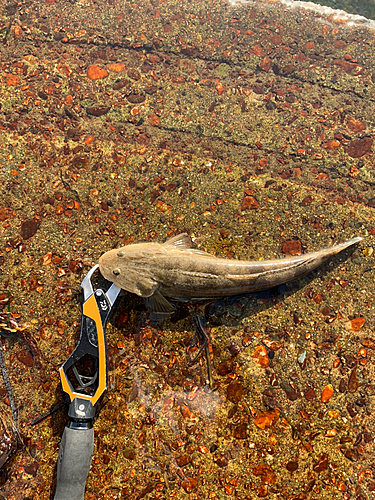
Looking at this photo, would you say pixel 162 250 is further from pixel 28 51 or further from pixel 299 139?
pixel 28 51

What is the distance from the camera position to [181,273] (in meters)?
4.38

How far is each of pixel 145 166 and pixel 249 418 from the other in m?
3.97

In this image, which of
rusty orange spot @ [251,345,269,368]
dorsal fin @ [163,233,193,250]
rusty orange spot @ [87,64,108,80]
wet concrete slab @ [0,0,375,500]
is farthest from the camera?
rusty orange spot @ [87,64,108,80]

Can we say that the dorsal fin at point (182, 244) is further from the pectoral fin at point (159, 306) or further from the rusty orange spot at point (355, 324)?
the rusty orange spot at point (355, 324)

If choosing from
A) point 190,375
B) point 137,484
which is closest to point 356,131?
point 190,375

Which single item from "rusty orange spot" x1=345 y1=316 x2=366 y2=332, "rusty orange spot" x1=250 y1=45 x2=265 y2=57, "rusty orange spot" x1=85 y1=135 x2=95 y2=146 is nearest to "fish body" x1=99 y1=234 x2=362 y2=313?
"rusty orange spot" x1=345 y1=316 x2=366 y2=332

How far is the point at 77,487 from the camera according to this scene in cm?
377

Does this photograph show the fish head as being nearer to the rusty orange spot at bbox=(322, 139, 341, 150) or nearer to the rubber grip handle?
the rubber grip handle

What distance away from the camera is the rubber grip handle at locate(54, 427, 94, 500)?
3.72 m

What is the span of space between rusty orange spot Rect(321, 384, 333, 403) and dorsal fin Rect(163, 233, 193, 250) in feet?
8.90

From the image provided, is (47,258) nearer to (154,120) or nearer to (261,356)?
(154,120)

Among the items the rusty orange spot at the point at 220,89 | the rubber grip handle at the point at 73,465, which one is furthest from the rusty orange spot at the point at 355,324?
the rusty orange spot at the point at 220,89

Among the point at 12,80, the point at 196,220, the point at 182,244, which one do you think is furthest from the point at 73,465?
the point at 12,80

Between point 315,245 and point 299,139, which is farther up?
point 299,139
